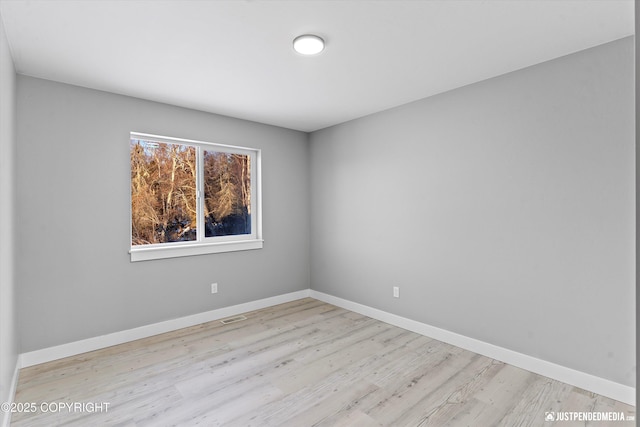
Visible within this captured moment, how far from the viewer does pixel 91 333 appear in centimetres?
293

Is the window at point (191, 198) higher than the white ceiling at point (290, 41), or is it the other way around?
the white ceiling at point (290, 41)

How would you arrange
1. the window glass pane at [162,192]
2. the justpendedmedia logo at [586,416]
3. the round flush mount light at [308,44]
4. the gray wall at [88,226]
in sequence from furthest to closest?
the window glass pane at [162,192], the gray wall at [88,226], the round flush mount light at [308,44], the justpendedmedia logo at [586,416]

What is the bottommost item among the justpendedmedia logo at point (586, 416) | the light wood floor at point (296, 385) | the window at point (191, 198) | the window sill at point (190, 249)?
the justpendedmedia logo at point (586, 416)

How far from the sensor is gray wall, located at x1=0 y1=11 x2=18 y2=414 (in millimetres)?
1857

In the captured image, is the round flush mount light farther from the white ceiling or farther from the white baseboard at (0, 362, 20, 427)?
the white baseboard at (0, 362, 20, 427)

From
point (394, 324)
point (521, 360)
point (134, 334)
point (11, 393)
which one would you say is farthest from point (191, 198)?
point (521, 360)

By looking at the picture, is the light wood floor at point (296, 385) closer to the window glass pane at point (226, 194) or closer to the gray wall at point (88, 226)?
the gray wall at point (88, 226)

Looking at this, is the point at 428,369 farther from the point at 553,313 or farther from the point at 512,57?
the point at 512,57

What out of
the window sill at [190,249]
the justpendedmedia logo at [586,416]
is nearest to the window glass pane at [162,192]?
the window sill at [190,249]

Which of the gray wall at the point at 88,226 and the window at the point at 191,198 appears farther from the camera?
the window at the point at 191,198

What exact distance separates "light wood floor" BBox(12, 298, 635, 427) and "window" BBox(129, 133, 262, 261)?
100cm

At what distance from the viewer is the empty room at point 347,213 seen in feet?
6.60

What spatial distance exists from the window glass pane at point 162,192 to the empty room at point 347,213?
0.02 m

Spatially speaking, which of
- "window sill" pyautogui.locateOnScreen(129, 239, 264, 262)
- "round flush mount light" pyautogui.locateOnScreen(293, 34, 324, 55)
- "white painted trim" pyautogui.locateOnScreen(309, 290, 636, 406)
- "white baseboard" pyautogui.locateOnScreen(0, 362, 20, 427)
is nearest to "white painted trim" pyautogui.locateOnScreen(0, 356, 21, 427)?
"white baseboard" pyautogui.locateOnScreen(0, 362, 20, 427)
